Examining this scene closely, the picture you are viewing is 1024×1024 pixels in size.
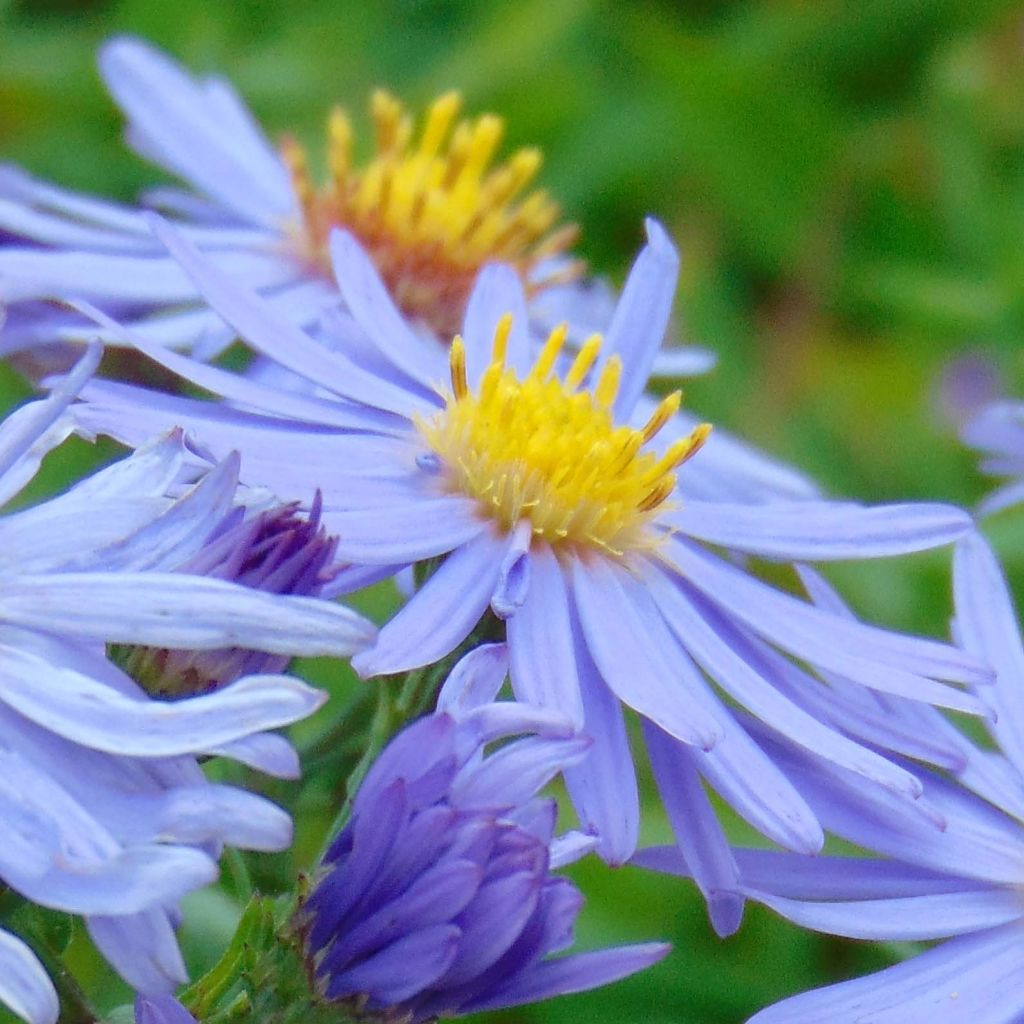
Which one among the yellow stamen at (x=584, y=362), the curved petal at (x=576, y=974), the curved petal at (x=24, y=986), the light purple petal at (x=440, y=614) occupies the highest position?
the yellow stamen at (x=584, y=362)

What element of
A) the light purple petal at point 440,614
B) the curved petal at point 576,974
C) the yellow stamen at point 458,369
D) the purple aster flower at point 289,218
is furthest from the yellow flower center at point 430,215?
the curved petal at point 576,974

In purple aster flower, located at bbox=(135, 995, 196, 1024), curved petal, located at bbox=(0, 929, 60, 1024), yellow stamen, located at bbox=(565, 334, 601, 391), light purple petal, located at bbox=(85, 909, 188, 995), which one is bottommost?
purple aster flower, located at bbox=(135, 995, 196, 1024)

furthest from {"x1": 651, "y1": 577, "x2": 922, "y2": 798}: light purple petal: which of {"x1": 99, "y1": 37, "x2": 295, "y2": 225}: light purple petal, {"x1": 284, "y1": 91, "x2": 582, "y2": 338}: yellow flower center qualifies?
{"x1": 99, "y1": 37, "x2": 295, "y2": 225}: light purple petal

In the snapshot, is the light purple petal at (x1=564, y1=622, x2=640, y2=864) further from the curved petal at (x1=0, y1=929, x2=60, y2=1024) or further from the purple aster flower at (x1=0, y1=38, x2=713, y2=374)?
the purple aster flower at (x1=0, y1=38, x2=713, y2=374)

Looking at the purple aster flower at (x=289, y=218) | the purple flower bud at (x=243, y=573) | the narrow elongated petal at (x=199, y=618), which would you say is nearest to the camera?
the narrow elongated petal at (x=199, y=618)

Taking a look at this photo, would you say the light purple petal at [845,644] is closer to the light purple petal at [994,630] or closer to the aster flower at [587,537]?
the aster flower at [587,537]

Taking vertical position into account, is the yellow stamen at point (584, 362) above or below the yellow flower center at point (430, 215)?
below

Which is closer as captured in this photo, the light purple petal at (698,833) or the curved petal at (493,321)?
the light purple petal at (698,833)

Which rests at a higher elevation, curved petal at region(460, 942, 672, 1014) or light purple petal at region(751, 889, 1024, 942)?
light purple petal at region(751, 889, 1024, 942)
